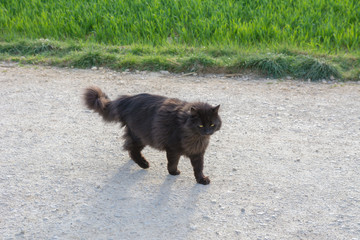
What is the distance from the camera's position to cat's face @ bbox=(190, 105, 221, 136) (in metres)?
4.95

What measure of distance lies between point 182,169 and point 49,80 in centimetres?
386

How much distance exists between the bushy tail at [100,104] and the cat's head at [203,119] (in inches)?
42.5

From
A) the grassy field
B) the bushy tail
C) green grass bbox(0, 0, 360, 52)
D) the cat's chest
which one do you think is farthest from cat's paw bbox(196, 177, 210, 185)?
green grass bbox(0, 0, 360, 52)


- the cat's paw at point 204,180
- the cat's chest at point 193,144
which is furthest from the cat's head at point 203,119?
the cat's paw at point 204,180

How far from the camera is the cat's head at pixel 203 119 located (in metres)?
4.95

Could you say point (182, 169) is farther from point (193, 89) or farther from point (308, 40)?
point (308, 40)

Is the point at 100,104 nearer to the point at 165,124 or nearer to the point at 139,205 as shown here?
the point at 165,124

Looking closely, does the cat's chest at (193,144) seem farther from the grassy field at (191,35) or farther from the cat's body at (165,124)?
the grassy field at (191,35)

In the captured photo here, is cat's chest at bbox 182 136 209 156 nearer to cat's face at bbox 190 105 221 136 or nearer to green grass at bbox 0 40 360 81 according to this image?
cat's face at bbox 190 105 221 136

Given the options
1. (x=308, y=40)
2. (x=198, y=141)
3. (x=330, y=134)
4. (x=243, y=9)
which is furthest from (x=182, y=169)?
(x=243, y=9)

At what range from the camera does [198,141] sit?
A: 513 centimetres

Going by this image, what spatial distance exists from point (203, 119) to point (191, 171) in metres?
0.93

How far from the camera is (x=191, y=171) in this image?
564 cm

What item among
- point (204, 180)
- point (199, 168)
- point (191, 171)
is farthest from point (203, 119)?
point (191, 171)
